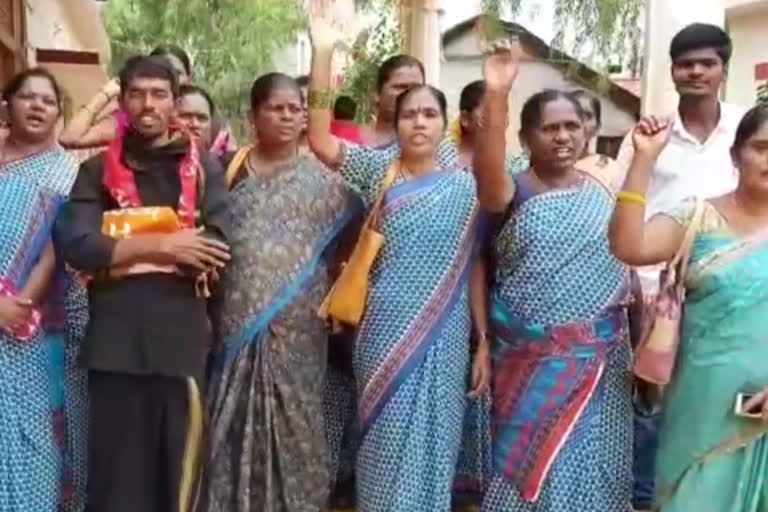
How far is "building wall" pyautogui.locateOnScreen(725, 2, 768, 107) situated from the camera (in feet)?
44.9

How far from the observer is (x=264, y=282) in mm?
4090

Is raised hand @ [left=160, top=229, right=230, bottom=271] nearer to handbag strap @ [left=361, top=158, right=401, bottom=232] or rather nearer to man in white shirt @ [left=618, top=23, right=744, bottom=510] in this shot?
handbag strap @ [left=361, top=158, right=401, bottom=232]

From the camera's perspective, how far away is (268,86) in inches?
165

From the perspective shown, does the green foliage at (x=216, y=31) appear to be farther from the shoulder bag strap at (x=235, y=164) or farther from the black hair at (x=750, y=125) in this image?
the black hair at (x=750, y=125)

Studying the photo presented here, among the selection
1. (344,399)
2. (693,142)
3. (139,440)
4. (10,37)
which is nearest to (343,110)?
(344,399)

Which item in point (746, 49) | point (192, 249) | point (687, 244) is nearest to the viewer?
point (687, 244)

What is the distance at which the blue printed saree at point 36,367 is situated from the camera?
13.1 feet

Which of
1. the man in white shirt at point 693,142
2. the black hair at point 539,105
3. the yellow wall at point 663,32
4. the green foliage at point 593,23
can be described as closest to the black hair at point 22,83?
the black hair at point 539,105

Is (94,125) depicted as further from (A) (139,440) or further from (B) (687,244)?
(B) (687,244)

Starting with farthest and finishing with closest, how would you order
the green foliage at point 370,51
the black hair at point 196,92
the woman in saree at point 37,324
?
1. the green foliage at point 370,51
2. the black hair at point 196,92
3. the woman in saree at point 37,324

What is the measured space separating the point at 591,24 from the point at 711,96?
17.0ft

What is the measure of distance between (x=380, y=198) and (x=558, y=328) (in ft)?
2.43

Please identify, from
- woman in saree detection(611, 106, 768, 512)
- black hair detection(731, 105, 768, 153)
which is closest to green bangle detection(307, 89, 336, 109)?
woman in saree detection(611, 106, 768, 512)

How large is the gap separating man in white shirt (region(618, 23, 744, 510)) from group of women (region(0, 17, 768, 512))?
0.31 m
